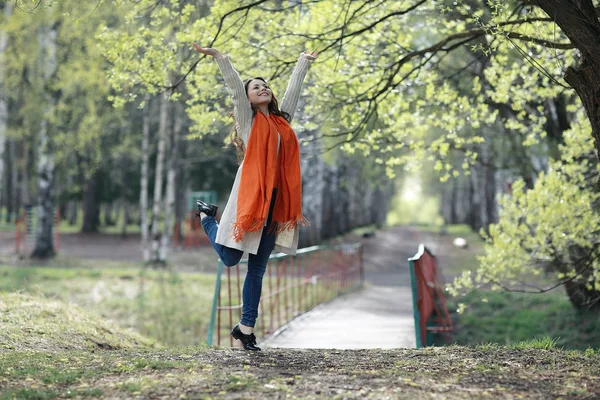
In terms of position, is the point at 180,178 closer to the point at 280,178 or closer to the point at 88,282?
the point at 88,282

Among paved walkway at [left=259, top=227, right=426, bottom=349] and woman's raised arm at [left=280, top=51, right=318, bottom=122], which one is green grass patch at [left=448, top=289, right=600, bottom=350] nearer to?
paved walkway at [left=259, top=227, right=426, bottom=349]

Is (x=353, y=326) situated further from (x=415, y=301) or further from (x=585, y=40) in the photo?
(x=585, y=40)

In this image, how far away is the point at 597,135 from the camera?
218 inches

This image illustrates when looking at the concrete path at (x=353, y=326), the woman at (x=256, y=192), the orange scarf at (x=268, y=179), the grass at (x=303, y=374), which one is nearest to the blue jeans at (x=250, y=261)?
the woman at (x=256, y=192)

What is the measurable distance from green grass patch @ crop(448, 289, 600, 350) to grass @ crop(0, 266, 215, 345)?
4751 millimetres

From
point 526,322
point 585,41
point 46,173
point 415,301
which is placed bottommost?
point 526,322

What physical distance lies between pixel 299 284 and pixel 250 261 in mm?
8206

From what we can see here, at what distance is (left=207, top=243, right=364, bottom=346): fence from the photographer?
12.5 m

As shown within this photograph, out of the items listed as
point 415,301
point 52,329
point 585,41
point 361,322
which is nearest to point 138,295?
point 361,322

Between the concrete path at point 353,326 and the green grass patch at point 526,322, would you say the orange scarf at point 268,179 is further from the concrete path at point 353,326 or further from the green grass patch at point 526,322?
the green grass patch at point 526,322

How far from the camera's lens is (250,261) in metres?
5.45

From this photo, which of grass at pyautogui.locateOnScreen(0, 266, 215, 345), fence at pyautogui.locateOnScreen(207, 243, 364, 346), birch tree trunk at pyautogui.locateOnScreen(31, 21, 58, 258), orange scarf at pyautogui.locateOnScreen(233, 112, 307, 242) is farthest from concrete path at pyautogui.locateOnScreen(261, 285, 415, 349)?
birch tree trunk at pyautogui.locateOnScreen(31, 21, 58, 258)

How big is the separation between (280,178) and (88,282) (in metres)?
12.3

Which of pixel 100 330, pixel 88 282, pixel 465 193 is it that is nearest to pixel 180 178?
pixel 88 282
